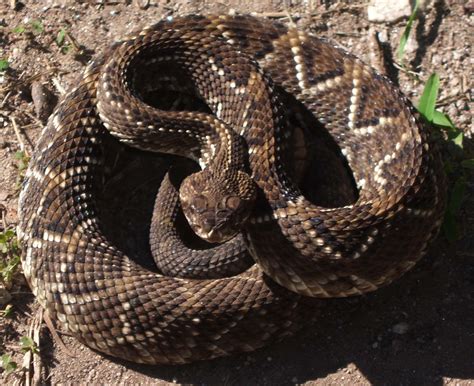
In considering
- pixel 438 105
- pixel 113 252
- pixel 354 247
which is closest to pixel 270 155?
pixel 354 247

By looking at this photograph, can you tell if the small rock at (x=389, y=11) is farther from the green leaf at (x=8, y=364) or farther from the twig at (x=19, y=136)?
the green leaf at (x=8, y=364)

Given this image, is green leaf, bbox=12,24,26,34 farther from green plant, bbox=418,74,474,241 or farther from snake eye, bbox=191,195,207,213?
green plant, bbox=418,74,474,241

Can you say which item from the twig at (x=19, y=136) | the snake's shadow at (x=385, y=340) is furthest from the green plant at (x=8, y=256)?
the snake's shadow at (x=385, y=340)

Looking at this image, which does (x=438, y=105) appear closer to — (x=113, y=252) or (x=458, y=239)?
(x=458, y=239)

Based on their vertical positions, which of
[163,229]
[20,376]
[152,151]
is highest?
[152,151]

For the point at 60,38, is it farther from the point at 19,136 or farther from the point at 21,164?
the point at 21,164

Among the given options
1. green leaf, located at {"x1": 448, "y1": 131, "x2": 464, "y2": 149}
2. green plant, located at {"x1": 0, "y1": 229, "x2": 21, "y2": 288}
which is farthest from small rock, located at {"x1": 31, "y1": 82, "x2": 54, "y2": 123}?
green leaf, located at {"x1": 448, "y1": 131, "x2": 464, "y2": 149}

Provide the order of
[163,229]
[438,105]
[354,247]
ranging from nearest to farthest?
1. [354,247]
2. [163,229]
3. [438,105]

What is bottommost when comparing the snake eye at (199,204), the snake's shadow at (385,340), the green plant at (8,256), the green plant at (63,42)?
the snake's shadow at (385,340)
